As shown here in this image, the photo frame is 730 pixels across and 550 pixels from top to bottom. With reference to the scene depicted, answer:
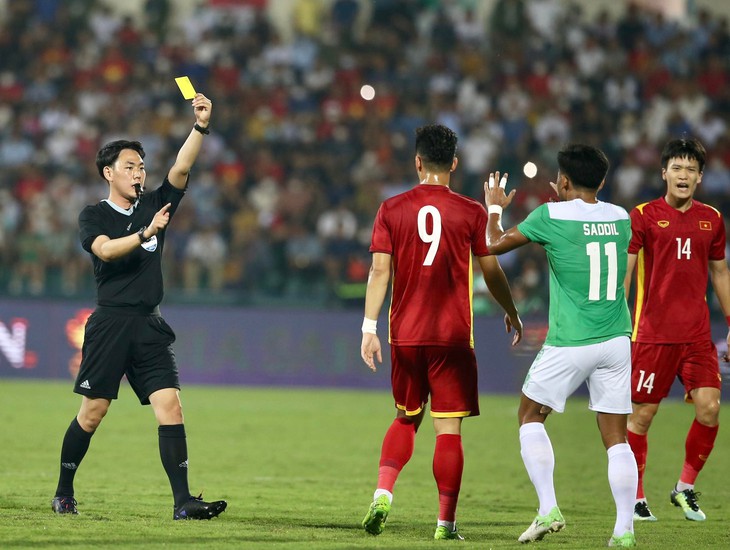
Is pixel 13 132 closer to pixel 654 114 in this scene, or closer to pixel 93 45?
pixel 93 45

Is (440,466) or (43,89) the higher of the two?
(43,89)

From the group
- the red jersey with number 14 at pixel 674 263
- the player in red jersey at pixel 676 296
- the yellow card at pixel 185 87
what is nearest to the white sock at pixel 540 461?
the player in red jersey at pixel 676 296

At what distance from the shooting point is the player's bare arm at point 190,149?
7.74 metres

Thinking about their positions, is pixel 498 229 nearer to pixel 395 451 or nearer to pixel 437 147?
pixel 437 147

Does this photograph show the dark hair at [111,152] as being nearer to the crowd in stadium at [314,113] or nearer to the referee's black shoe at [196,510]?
the referee's black shoe at [196,510]

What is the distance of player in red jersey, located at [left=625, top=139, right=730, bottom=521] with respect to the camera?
329 inches

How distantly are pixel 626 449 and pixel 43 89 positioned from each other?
19439mm

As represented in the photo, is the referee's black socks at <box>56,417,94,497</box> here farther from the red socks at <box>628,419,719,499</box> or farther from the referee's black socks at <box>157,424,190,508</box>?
the red socks at <box>628,419,719,499</box>

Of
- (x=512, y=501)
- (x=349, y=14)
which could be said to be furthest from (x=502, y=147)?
(x=512, y=501)

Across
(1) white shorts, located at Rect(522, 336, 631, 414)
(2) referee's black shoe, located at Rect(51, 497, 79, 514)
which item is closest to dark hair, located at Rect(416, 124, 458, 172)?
(1) white shorts, located at Rect(522, 336, 631, 414)

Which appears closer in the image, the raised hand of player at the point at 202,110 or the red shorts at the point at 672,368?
the raised hand of player at the point at 202,110

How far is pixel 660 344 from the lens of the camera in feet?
27.8

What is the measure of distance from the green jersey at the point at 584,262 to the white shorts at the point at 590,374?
0.18ft

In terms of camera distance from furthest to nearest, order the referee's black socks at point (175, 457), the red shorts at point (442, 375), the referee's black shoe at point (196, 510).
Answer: the referee's black socks at point (175, 457)
the referee's black shoe at point (196, 510)
the red shorts at point (442, 375)
